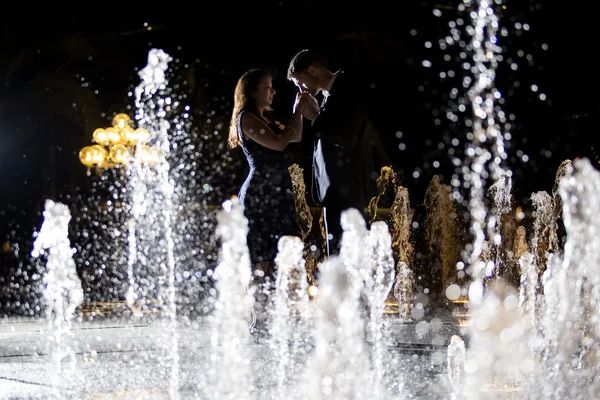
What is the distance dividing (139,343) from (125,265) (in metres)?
7.62

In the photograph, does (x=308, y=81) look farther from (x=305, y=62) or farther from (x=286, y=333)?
A: (x=286, y=333)

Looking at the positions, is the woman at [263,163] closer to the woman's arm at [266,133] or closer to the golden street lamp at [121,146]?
the woman's arm at [266,133]

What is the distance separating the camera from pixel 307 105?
12.8 ft

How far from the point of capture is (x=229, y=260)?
13.1 ft

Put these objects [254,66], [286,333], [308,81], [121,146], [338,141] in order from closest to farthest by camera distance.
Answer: [338,141]
[308,81]
[286,333]
[121,146]
[254,66]

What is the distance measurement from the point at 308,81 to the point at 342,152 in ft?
1.27

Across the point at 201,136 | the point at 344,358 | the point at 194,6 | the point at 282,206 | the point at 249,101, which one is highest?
the point at 194,6

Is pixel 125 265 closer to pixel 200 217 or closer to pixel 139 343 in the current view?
pixel 200 217

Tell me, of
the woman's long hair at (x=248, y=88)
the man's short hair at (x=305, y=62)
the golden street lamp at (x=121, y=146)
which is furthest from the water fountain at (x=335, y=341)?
the golden street lamp at (x=121, y=146)

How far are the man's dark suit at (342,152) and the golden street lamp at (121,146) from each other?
8909mm

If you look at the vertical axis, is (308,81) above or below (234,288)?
above

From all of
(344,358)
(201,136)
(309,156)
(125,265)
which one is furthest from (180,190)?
(344,358)

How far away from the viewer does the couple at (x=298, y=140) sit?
3741mm

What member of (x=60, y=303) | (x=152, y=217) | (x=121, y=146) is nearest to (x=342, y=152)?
(x=60, y=303)
